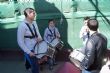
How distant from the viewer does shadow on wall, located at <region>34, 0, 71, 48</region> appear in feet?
39.2

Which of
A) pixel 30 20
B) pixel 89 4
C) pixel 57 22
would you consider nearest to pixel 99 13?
pixel 89 4

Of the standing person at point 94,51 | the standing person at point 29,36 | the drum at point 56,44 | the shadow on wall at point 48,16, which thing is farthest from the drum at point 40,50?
the shadow on wall at point 48,16

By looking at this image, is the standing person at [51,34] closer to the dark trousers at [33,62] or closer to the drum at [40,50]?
the drum at [40,50]

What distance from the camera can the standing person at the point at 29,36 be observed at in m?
7.50

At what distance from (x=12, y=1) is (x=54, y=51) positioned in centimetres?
292

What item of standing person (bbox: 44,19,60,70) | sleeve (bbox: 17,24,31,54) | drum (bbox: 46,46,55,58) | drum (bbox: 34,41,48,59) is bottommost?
drum (bbox: 46,46,55,58)

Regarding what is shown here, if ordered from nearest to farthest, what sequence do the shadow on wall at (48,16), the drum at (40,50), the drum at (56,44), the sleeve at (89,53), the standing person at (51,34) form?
the sleeve at (89,53), the drum at (40,50), the drum at (56,44), the standing person at (51,34), the shadow on wall at (48,16)

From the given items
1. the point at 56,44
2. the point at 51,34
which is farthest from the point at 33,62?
the point at 51,34

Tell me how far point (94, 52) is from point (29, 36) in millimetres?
2270

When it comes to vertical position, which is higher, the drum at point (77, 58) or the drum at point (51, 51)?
the drum at point (77, 58)

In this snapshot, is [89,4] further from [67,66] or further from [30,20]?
[67,66]

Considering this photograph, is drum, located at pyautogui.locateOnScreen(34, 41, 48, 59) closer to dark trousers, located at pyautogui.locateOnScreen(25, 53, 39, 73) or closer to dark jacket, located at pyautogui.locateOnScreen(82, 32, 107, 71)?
dark trousers, located at pyautogui.locateOnScreen(25, 53, 39, 73)

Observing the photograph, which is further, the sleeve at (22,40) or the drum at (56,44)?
the drum at (56,44)

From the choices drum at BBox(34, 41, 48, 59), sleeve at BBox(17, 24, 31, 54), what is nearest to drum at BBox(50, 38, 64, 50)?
drum at BBox(34, 41, 48, 59)
